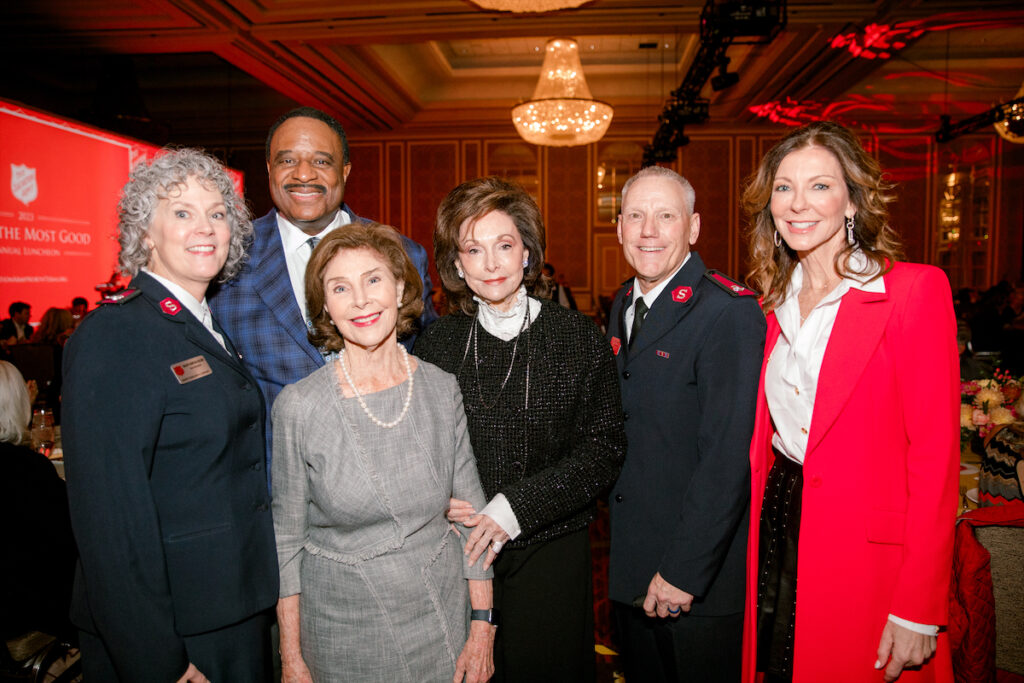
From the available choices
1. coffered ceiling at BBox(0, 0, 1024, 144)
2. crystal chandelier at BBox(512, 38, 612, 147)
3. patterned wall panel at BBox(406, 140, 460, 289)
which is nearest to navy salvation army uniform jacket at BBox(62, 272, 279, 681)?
coffered ceiling at BBox(0, 0, 1024, 144)

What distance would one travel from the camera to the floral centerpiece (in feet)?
9.56

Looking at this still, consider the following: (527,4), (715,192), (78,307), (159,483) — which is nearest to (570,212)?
(715,192)

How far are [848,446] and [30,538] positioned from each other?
103 inches

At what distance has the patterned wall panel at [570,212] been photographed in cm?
1259

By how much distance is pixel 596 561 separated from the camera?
13.4 feet

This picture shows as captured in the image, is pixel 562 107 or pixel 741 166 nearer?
pixel 562 107

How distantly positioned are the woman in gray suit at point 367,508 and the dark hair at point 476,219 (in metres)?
0.27

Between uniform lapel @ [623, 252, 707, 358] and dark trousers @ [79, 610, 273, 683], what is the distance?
125 cm

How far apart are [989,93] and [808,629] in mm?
12943

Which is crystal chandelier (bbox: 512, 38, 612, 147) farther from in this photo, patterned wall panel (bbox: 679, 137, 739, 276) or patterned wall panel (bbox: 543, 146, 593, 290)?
patterned wall panel (bbox: 679, 137, 739, 276)

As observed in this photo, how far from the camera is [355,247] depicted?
1.65m

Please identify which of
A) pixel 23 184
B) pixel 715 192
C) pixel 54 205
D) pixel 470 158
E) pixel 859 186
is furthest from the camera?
pixel 470 158

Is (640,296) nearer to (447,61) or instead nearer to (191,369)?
(191,369)

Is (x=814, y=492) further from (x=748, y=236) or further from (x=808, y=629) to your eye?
(x=748, y=236)
